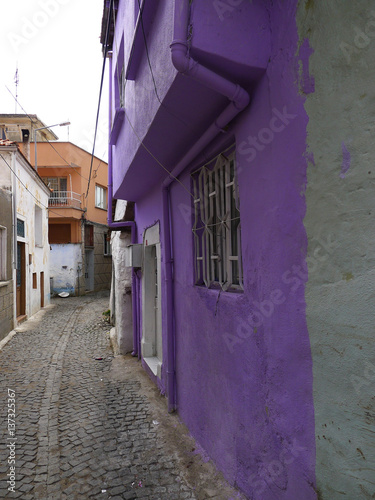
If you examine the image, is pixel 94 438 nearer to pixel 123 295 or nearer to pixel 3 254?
pixel 123 295

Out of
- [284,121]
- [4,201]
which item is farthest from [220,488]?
[4,201]

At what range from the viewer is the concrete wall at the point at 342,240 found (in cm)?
175

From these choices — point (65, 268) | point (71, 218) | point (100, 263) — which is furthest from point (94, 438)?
point (100, 263)

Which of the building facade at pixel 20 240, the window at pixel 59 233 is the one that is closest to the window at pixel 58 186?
the window at pixel 59 233

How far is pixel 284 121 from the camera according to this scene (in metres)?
2.32

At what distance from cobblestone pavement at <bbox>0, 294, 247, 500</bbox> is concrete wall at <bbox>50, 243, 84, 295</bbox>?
14672mm

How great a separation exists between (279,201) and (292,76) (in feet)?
2.58

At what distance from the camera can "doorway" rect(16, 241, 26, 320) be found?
12523 millimetres

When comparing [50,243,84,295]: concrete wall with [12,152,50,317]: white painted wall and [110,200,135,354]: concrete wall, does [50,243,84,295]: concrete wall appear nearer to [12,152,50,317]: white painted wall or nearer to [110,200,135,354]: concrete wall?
[12,152,50,317]: white painted wall

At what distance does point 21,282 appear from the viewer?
13.0 m

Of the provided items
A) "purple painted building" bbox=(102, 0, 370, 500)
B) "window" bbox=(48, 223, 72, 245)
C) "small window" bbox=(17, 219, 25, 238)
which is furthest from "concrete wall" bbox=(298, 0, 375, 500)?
"window" bbox=(48, 223, 72, 245)

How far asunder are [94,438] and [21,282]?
10.1 meters

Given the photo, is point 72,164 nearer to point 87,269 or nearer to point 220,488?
point 87,269

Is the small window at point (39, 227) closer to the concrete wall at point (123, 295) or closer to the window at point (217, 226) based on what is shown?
the concrete wall at point (123, 295)
